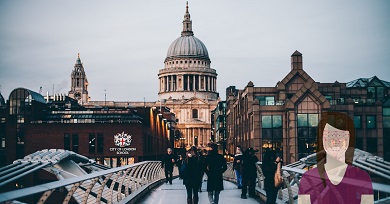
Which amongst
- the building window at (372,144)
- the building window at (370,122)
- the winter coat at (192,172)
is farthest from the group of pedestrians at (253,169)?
the building window at (370,122)

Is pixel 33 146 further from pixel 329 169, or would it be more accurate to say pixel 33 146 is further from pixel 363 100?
pixel 329 169

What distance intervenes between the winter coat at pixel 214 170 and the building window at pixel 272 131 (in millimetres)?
45442

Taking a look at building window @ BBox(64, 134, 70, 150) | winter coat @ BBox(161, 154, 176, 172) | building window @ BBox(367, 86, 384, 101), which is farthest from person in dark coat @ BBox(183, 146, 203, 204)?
building window @ BBox(367, 86, 384, 101)

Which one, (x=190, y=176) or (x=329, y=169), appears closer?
(x=329, y=169)

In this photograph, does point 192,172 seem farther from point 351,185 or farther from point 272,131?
point 272,131

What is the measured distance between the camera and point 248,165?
19719mm

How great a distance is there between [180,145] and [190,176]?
167 m

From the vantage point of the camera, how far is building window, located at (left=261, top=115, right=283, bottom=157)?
202 feet

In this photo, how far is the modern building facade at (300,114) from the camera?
61.0m

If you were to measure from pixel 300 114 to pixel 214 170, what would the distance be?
4637 centimetres

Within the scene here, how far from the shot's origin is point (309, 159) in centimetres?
1956

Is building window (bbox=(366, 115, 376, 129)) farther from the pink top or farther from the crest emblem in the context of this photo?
the pink top

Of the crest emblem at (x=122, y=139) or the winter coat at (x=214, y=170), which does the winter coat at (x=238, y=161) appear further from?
the crest emblem at (x=122, y=139)

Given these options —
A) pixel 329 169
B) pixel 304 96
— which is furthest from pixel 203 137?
pixel 329 169
